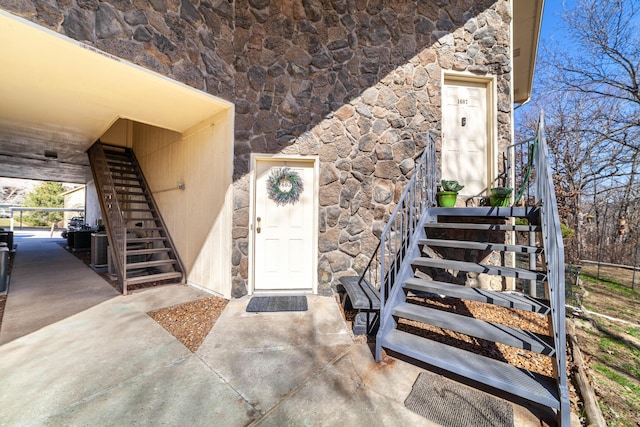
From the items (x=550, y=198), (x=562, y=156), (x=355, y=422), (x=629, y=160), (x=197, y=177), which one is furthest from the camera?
(x=562, y=156)

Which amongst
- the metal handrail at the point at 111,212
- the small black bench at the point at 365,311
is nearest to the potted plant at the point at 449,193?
the small black bench at the point at 365,311

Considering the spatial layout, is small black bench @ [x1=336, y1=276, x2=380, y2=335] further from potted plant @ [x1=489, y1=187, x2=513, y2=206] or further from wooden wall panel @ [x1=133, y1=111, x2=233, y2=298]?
potted plant @ [x1=489, y1=187, x2=513, y2=206]

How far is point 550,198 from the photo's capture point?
1952mm

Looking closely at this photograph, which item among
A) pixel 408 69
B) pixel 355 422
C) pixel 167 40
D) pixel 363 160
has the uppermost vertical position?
pixel 408 69

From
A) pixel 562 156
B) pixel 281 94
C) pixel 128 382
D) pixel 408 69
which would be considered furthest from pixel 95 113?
pixel 562 156

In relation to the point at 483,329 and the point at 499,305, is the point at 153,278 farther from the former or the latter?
the point at 499,305

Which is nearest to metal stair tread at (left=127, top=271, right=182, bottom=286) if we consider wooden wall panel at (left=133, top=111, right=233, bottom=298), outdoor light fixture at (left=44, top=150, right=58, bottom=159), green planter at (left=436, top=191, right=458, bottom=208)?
wooden wall panel at (left=133, top=111, right=233, bottom=298)

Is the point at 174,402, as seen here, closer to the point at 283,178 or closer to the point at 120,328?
the point at 120,328

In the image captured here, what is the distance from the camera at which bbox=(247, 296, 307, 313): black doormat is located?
303 centimetres

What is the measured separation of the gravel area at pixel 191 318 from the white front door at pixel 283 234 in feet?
2.14

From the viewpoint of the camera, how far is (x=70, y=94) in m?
3.05

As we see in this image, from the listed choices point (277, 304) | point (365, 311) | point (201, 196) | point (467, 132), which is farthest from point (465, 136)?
point (201, 196)

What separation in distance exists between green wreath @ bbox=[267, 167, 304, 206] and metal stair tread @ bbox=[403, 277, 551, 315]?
6.45ft

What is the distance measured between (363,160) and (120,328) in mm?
3582
